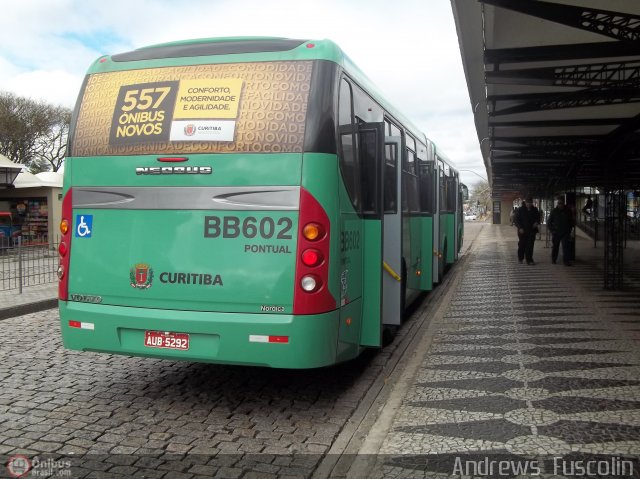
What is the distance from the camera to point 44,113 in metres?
40.6

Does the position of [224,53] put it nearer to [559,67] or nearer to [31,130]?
[559,67]

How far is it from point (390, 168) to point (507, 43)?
12.9ft

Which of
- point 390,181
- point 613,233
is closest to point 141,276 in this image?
point 390,181

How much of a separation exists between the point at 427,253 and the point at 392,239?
4.13 m

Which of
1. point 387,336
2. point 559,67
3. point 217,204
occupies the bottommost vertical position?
point 387,336

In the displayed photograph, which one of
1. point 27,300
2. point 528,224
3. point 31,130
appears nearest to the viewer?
point 27,300

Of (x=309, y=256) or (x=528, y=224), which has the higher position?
(x=528, y=224)

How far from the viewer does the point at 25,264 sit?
483 inches

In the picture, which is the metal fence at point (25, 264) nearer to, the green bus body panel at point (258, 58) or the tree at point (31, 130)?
the green bus body panel at point (258, 58)

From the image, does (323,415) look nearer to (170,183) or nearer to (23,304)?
(170,183)

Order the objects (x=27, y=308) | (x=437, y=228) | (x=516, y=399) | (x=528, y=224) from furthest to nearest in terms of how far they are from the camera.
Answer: (x=528, y=224), (x=437, y=228), (x=27, y=308), (x=516, y=399)

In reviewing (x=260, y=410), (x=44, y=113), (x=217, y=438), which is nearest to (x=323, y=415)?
(x=260, y=410)

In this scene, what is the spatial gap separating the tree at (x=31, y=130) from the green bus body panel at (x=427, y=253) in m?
35.1

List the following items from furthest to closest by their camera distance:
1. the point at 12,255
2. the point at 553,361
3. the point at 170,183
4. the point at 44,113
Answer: the point at 44,113, the point at 12,255, the point at 553,361, the point at 170,183
